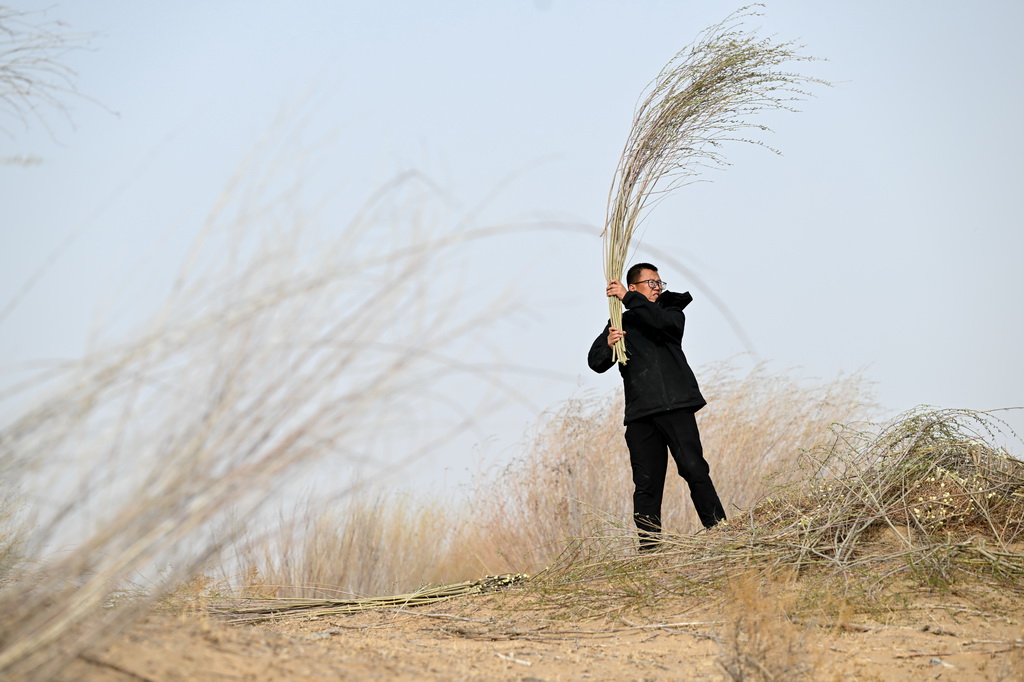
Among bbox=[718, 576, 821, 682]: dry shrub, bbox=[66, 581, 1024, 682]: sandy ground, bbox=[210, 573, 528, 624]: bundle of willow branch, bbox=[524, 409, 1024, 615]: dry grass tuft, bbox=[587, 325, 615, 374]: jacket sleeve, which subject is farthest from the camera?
bbox=[587, 325, 615, 374]: jacket sleeve

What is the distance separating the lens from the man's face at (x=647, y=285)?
191 inches

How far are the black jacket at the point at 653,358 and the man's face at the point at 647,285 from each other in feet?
0.16

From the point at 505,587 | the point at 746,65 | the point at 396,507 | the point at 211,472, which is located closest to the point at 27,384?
the point at 211,472

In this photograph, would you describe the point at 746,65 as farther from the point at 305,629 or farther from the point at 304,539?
the point at 304,539

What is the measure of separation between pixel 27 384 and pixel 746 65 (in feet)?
12.4

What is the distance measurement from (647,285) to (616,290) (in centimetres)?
32

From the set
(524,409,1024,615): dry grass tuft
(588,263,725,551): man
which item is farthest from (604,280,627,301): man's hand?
(524,409,1024,615): dry grass tuft

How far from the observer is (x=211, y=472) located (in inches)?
61.9

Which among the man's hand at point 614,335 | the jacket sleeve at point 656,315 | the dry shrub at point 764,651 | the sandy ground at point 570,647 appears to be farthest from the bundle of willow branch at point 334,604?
the dry shrub at point 764,651

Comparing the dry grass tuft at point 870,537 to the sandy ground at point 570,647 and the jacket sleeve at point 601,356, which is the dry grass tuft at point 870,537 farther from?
the jacket sleeve at point 601,356

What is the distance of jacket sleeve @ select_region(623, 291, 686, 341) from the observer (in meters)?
4.54

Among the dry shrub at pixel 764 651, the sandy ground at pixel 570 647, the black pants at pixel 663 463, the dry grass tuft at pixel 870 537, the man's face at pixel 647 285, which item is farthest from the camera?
the man's face at pixel 647 285

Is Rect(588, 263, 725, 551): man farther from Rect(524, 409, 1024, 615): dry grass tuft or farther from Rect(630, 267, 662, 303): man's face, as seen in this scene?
Rect(524, 409, 1024, 615): dry grass tuft

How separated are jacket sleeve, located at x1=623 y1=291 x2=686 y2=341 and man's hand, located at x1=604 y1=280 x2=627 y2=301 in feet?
0.12
